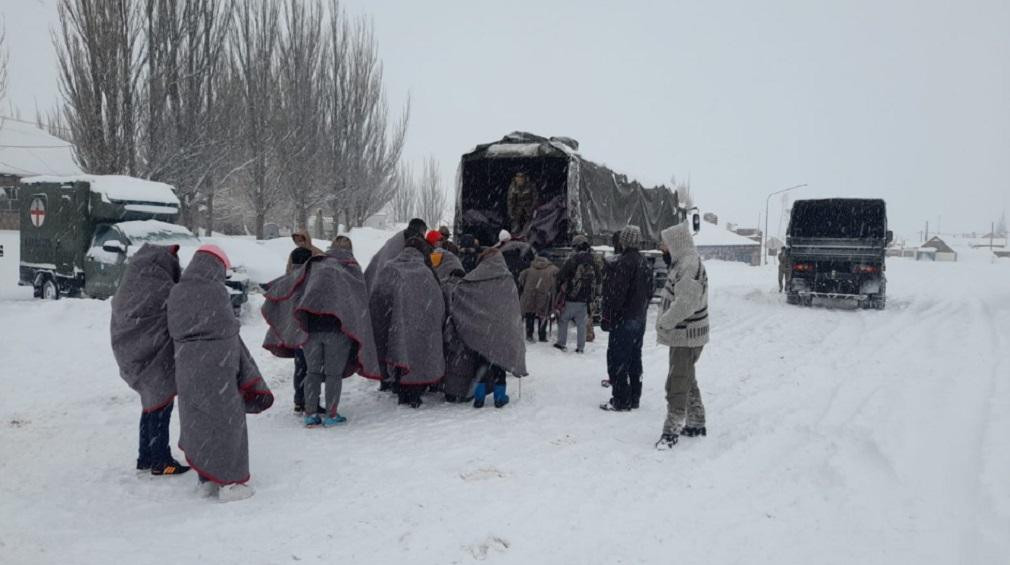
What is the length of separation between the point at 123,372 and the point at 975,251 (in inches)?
4409

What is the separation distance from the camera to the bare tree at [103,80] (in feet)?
56.4

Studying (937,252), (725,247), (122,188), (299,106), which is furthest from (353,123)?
(937,252)

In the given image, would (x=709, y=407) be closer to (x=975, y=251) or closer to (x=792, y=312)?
(x=792, y=312)

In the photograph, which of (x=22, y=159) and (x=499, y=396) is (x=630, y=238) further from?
(x=22, y=159)

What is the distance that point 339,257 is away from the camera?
20.0 ft

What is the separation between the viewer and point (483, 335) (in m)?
6.75

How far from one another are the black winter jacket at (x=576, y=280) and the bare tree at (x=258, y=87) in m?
18.0

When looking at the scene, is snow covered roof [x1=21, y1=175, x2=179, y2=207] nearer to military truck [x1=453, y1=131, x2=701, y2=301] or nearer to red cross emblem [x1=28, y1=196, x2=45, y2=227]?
red cross emblem [x1=28, y1=196, x2=45, y2=227]

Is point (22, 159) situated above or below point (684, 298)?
above

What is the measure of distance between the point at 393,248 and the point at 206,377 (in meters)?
3.16

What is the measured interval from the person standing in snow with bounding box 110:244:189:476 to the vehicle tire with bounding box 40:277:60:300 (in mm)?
10648

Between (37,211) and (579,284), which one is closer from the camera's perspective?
(579,284)

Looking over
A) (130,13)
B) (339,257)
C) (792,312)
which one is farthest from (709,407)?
(130,13)

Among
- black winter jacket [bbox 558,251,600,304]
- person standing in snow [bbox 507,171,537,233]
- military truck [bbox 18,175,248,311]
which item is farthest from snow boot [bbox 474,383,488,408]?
military truck [bbox 18,175,248,311]
